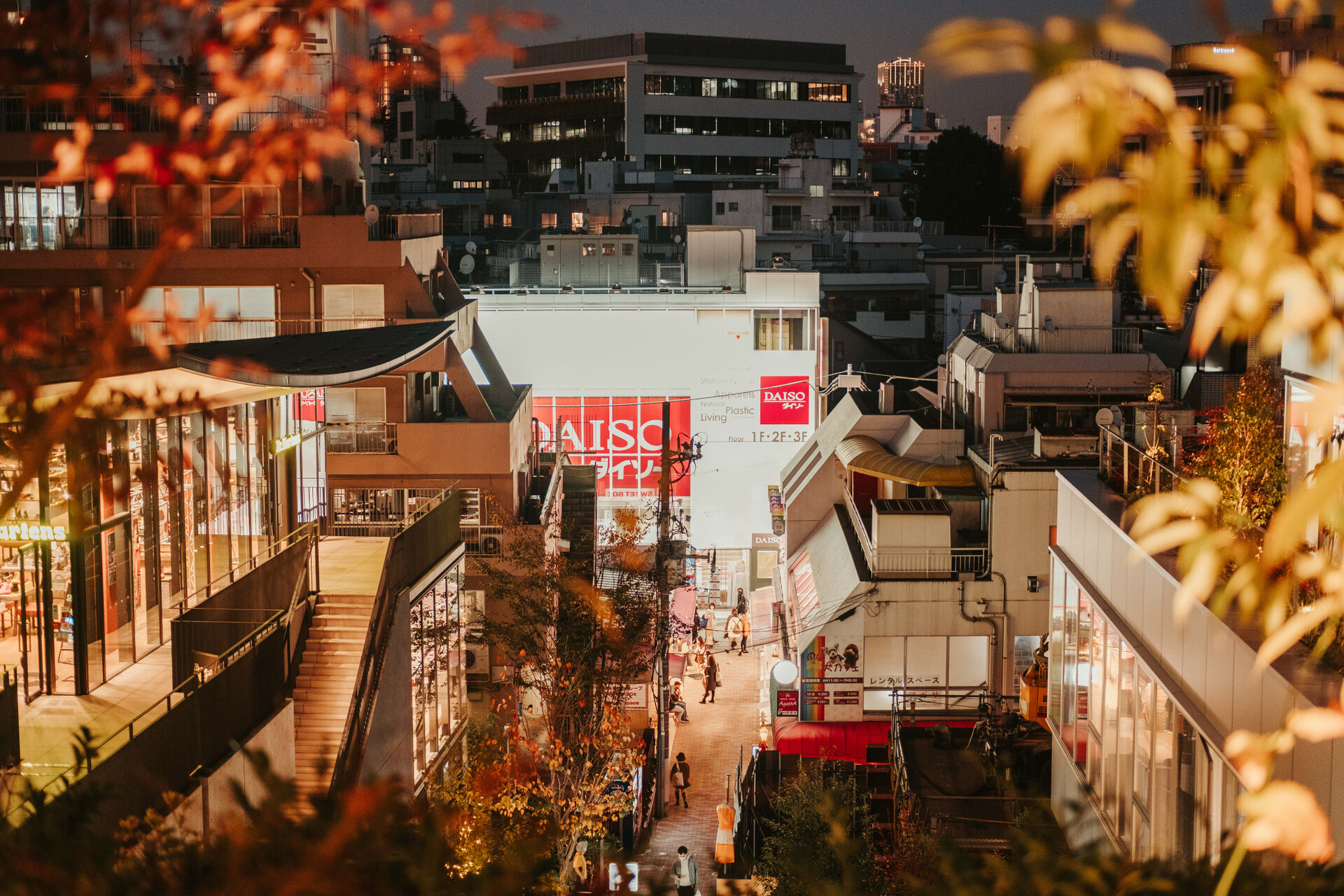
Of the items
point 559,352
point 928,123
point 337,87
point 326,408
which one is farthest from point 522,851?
point 928,123

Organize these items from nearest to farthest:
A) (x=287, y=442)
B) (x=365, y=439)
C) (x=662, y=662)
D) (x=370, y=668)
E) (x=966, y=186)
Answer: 1. (x=370, y=668)
2. (x=287, y=442)
3. (x=662, y=662)
4. (x=365, y=439)
5. (x=966, y=186)

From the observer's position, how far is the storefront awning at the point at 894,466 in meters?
25.2

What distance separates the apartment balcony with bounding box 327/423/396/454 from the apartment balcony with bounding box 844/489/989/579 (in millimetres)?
9238

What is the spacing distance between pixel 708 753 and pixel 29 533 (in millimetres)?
18583

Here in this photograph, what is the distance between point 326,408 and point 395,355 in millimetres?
10319

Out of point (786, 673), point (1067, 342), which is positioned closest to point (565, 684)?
point (786, 673)

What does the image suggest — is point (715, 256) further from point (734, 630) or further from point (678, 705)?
point (678, 705)

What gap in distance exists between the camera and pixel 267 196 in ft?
82.2

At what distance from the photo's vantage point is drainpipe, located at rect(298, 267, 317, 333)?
2452cm

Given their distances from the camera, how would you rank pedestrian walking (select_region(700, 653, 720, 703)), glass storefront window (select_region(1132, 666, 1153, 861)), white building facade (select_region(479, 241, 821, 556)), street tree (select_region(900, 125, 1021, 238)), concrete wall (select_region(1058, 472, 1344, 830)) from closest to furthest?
1. concrete wall (select_region(1058, 472, 1344, 830))
2. glass storefront window (select_region(1132, 666, 1153, 861))
3. pedestrian walking (select_region(700, 653, 720, 703))
4. white building facade (select_region(479, 241, 821, 556))
5. street tree (select_region(900, 125, 1021, 238))

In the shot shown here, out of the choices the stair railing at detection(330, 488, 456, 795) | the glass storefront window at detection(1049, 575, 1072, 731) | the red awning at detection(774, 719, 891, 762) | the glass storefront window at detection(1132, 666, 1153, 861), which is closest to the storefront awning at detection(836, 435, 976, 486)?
the red awning at detection(774, 719, 891, 762)

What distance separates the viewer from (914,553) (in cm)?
2353

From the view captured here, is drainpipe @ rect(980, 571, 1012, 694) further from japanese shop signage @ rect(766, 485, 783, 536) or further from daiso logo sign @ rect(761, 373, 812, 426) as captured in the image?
daiso logo sign @ rect(761, 373, 812, 426)

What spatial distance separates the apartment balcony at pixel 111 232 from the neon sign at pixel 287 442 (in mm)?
9311
